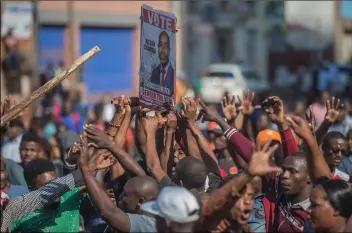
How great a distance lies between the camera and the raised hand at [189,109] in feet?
26.4

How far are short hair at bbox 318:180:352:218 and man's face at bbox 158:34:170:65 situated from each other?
2.32m

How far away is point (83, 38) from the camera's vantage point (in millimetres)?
35906

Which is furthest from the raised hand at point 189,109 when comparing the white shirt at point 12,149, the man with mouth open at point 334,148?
the white shirt at point 12,149

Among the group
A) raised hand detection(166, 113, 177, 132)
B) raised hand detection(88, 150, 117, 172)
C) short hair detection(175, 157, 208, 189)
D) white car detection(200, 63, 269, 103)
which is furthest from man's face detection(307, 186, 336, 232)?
white car detection(200, 63, 269, 103)

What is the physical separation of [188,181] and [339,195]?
1.41 meters

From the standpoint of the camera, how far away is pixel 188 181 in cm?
723

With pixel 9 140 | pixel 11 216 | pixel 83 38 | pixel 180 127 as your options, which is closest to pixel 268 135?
pixel 180 127

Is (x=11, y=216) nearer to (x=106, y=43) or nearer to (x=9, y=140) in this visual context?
(x=9, y=140)

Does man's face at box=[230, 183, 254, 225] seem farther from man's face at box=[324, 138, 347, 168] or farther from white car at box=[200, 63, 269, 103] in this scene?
white car at box=[200, 63, 269, 103]

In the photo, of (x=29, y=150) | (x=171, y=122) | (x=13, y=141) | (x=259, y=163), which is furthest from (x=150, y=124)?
(x=13, y=141)

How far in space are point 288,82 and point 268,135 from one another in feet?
102

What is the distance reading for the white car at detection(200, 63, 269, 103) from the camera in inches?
1399

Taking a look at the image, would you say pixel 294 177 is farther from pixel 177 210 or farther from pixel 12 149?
pixel 12 149

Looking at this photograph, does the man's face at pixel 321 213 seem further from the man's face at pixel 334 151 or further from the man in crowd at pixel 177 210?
the man's face at pixel 334 151
